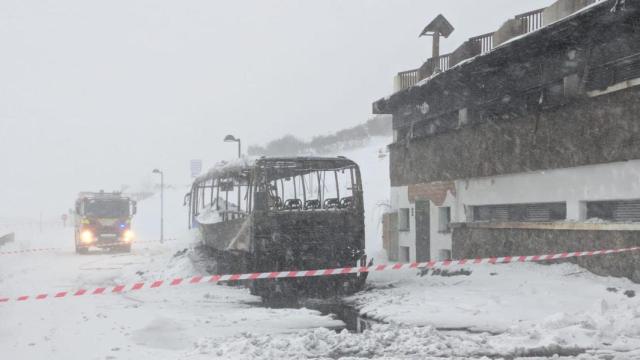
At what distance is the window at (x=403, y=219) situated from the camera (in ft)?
76.1

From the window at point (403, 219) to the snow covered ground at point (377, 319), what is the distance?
635cm

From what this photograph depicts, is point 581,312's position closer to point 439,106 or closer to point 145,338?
point 145,338

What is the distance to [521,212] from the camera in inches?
648

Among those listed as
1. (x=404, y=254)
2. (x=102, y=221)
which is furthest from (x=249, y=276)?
(x=102, y=221)

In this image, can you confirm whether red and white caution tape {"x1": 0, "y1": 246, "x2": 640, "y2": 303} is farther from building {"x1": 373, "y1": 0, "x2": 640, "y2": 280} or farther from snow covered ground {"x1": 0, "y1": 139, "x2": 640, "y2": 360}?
building {"x1": 373, "y1": 0, "x2": 640, "y2": 280}

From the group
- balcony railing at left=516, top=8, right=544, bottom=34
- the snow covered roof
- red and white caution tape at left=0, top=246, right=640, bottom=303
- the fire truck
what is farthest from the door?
the fire truck

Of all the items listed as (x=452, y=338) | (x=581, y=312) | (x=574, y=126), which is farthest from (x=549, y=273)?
A: (x=452, y=338)

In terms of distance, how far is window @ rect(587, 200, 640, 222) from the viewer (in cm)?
1245

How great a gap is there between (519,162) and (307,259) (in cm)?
605

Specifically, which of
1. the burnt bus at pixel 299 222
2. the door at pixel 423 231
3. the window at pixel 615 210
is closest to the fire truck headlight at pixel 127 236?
the door at pixel 423 231

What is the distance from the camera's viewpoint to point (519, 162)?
16.0 meters

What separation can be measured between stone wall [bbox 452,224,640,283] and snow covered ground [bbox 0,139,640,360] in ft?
1.02

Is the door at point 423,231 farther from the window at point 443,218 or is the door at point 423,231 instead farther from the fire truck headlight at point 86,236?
the fire truck headlight at point 86,236

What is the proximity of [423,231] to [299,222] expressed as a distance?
344 inches
